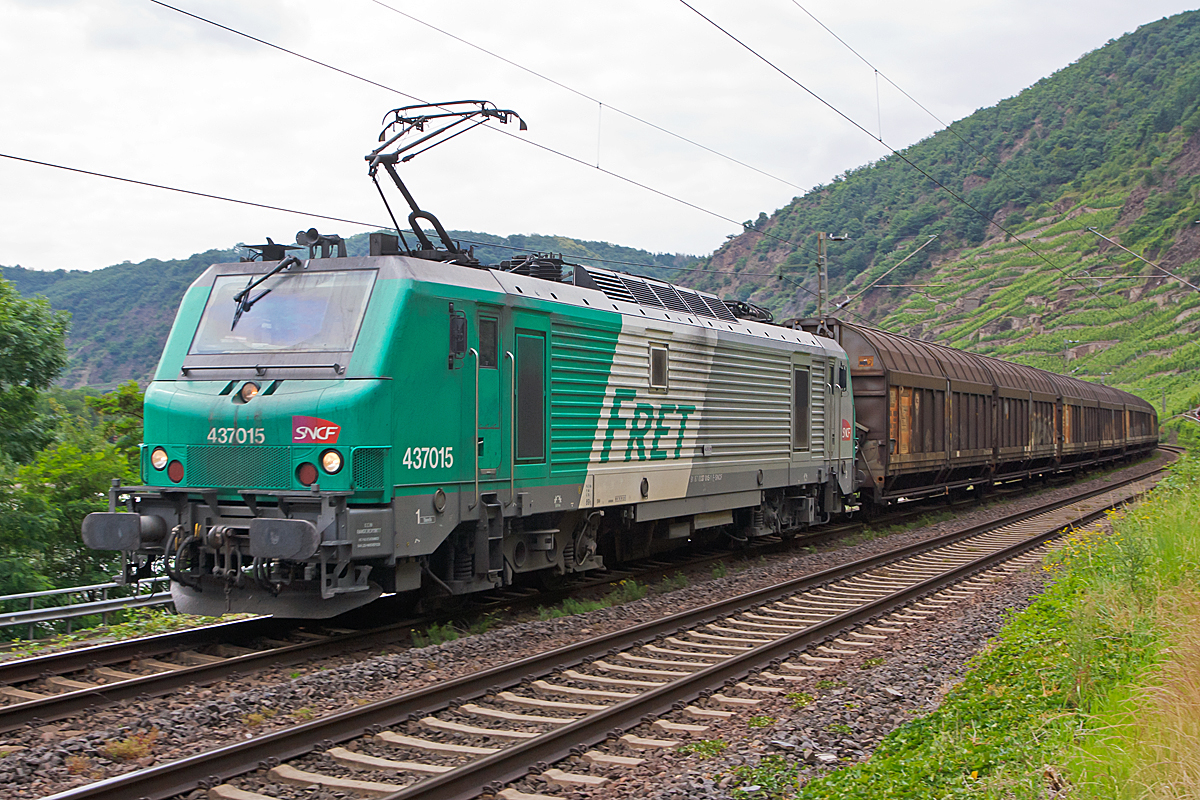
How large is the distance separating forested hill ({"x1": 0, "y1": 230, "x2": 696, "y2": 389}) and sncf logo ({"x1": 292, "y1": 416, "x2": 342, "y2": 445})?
189ft

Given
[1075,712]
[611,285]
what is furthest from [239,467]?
[1075,712]

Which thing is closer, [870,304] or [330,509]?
[330,509]

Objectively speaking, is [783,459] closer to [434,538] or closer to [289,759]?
[434,538]

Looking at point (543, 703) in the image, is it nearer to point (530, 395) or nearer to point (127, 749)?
point (127, 749)

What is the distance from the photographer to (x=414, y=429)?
27.2 ft

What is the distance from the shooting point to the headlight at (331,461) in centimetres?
782

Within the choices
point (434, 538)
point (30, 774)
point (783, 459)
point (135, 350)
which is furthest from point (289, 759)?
point (135, 350)

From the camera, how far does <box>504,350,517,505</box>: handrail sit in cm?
943

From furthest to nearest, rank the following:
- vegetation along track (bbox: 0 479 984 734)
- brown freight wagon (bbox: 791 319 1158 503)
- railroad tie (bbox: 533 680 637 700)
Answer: brown freight wagon (bbox: 791 319 1158 503) → railroad tie (bbox: 533 680 637 700) → vegetation along track (bbox: 0 479 984 734)

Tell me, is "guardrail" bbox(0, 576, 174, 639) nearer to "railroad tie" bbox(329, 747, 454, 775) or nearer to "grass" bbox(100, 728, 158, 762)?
"grass" bbox(100, 728, 158, 762)

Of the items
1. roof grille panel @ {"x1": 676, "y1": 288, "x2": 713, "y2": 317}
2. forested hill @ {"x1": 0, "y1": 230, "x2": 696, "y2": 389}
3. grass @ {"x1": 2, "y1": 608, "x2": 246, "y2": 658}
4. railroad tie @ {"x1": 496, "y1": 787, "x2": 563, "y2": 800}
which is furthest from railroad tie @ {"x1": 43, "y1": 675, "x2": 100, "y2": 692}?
forested hill @ {"x1": 0, "y1": 230, "x2": 696, "y2": 389}

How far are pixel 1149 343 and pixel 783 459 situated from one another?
7234 cm

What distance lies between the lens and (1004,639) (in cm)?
886

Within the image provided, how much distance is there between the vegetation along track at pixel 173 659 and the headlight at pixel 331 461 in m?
1.54
